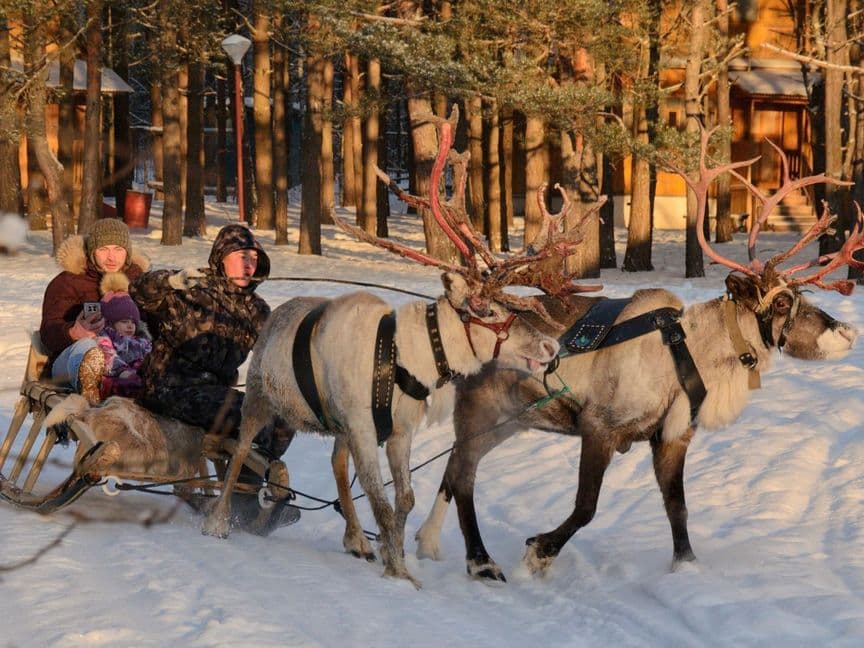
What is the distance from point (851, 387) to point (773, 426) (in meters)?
1.32

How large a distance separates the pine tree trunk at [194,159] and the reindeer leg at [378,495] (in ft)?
A: 90.6

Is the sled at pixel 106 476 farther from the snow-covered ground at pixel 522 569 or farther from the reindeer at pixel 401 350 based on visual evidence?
the reindeer at pixel 401 350

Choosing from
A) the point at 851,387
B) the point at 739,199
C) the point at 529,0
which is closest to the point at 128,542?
the point at 851,387

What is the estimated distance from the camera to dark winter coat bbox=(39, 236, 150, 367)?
8.68m

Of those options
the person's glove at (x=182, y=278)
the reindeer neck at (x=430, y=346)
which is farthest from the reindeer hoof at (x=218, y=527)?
the reindeer neck at (x=430, y=346)

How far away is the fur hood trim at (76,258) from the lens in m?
8.77

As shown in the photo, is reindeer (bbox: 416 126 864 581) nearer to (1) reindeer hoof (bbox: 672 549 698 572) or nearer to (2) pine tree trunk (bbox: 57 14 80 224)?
(1) reindeer hoof (bbox: 672 549 698 572)

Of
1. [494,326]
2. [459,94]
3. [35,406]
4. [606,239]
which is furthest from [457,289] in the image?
[606,239]

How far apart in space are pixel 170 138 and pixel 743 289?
2605cm

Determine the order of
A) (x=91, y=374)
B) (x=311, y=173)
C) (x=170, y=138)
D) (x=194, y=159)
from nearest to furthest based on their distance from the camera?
(x=91, y=374) → (x=311, y=173) → (x=170, y=138) → (x=194, y=159)

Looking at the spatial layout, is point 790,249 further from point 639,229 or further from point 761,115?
point 761,115

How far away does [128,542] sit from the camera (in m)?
7.16

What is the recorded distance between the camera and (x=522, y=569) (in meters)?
7.30

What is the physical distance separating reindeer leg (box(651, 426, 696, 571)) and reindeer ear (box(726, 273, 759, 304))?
2.60 ft
